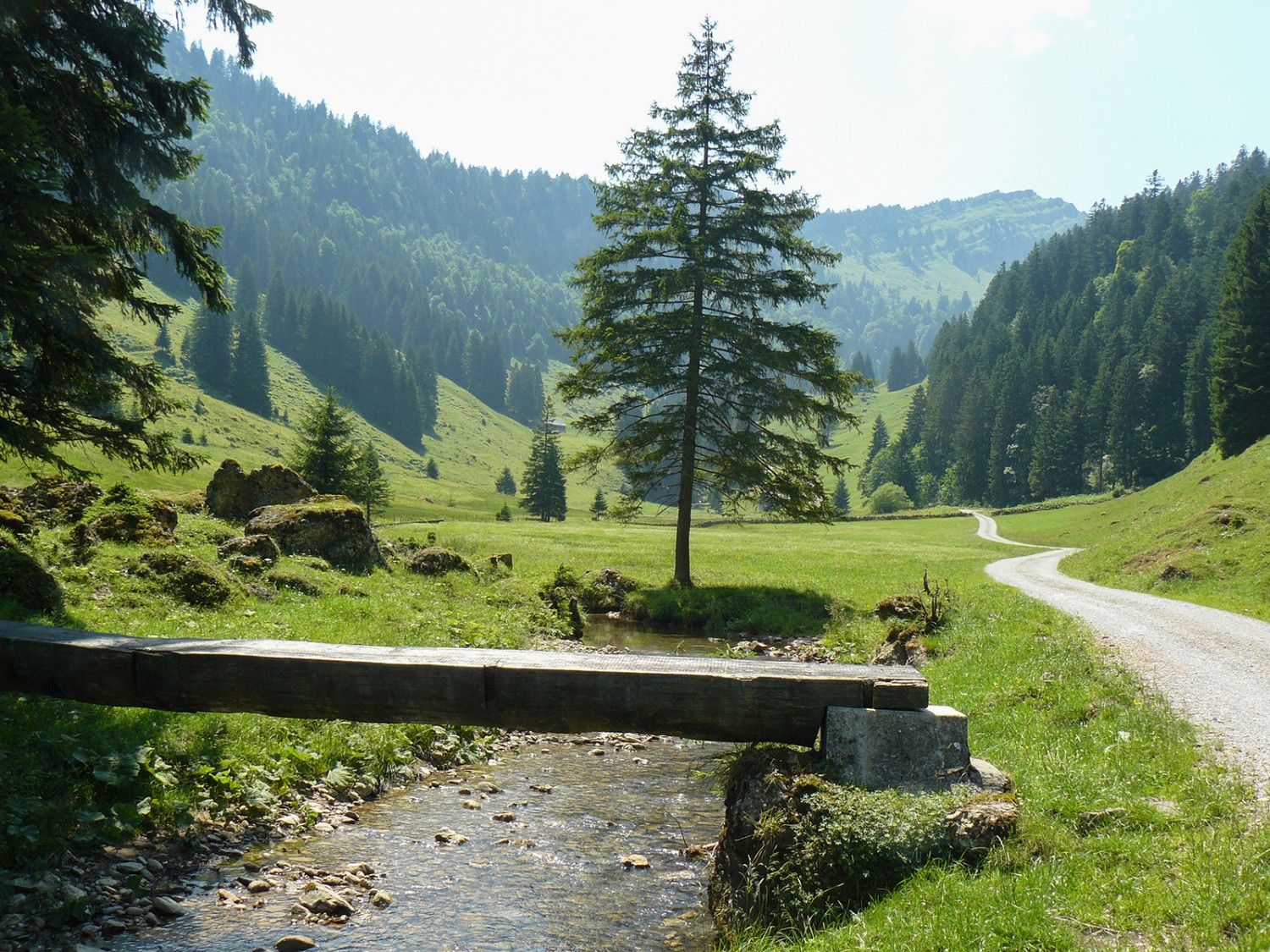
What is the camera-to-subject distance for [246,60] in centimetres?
1359

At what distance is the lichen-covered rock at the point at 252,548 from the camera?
698 inches

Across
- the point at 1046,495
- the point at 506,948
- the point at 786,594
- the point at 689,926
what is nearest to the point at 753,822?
the point at 689,926

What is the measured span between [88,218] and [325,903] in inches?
425

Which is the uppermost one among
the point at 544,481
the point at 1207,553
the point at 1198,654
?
the point at 544,481

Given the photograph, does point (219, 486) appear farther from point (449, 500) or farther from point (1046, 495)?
point (1046, 495)

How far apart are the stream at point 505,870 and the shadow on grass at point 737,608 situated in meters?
12.1

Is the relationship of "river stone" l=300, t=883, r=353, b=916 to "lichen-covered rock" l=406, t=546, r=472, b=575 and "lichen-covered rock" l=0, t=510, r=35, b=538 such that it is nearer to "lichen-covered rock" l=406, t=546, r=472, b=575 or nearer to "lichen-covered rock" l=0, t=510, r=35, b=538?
"lichen-covered rock" l=0, t=510, r=35, b=538

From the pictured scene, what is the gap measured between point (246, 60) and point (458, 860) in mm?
13966

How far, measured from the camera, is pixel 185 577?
45.6ft

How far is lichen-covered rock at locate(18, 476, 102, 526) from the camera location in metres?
16.5

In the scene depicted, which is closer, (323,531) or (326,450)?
(323,531)

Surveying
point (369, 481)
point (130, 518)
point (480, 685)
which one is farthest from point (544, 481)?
point (480, 685)

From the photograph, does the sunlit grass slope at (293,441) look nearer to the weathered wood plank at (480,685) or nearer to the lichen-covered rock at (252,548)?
the lichen-covered rock at (252,548)

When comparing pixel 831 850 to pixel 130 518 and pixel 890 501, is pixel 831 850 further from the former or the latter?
pixel 890 501
